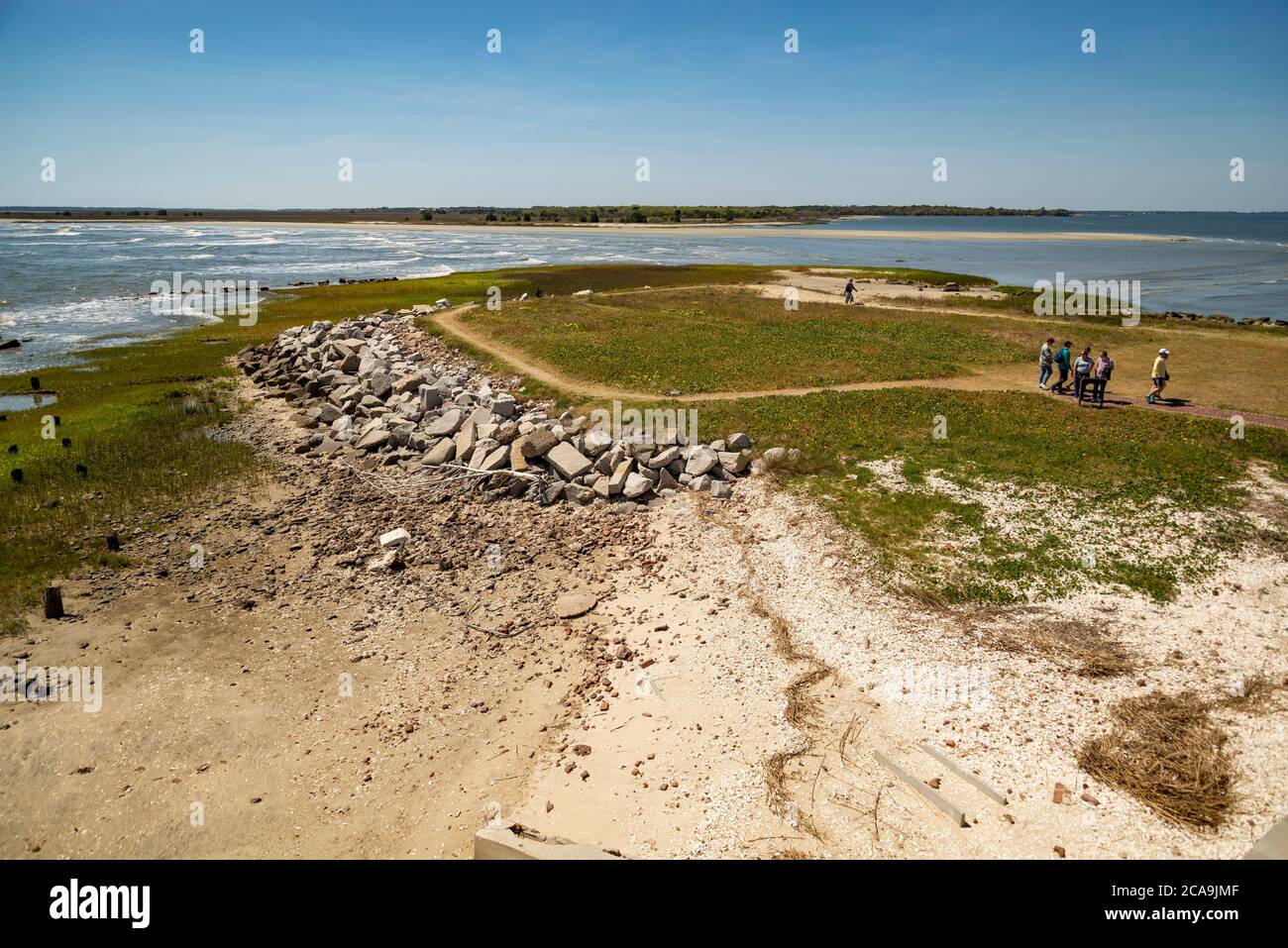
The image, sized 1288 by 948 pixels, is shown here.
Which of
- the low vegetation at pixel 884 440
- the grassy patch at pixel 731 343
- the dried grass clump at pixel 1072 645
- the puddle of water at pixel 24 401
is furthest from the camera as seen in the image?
the puddle of water at pixel 24 401

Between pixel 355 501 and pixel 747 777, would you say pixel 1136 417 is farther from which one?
pixel 355 501

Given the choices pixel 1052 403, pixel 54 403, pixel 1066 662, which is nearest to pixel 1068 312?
pixel 1052 403

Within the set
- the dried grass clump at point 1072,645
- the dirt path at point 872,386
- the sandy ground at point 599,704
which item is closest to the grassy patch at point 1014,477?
the sandy ground at point 599,704

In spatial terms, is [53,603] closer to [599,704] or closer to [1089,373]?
[599,704]

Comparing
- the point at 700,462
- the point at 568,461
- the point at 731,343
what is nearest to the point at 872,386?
the point at 731,343

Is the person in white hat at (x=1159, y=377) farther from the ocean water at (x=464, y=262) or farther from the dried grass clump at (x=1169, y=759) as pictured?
the ocean water at (x=464, y=262)

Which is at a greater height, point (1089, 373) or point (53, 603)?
point (1089, 373)

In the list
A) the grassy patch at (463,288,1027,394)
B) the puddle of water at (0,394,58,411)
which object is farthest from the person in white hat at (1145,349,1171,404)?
the puddle of water at (0,394,58,411)
